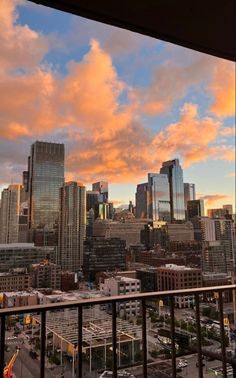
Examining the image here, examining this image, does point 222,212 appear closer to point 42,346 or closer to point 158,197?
point 158,197

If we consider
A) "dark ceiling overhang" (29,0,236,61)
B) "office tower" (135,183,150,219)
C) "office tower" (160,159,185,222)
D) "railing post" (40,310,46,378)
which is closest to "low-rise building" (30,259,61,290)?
"railing post" (40,310,46,378)

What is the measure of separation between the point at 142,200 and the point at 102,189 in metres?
0.27

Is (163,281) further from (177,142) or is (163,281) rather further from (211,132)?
(211,132)

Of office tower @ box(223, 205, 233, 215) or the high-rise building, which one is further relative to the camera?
office tower @ box(223, 205, 233, 215)

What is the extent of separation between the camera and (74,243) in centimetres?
176

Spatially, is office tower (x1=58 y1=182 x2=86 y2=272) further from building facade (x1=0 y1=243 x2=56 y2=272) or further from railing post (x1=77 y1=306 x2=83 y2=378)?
railing post (x1=77 y1=306 x2=83 y2=378)

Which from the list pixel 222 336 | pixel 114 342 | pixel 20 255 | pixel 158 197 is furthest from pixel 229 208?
pixel 20 255

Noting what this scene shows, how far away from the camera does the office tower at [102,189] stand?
1.83 m

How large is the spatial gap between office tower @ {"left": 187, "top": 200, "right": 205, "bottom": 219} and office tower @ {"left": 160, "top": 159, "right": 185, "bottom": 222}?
50 mm

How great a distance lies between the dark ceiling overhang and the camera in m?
1.70

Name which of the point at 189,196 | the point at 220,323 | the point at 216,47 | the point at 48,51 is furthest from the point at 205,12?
the point at 220,323

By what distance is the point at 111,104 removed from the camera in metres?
1.97

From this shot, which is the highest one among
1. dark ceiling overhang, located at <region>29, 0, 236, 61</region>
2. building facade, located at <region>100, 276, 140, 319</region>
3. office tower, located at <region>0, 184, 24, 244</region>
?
dark ceiling overhang, located at <region>29, 0, 236, 61</region>

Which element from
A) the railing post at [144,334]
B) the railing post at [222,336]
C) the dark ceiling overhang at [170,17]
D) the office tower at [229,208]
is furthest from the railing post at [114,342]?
the dark ceiling overhang at [170,17]
